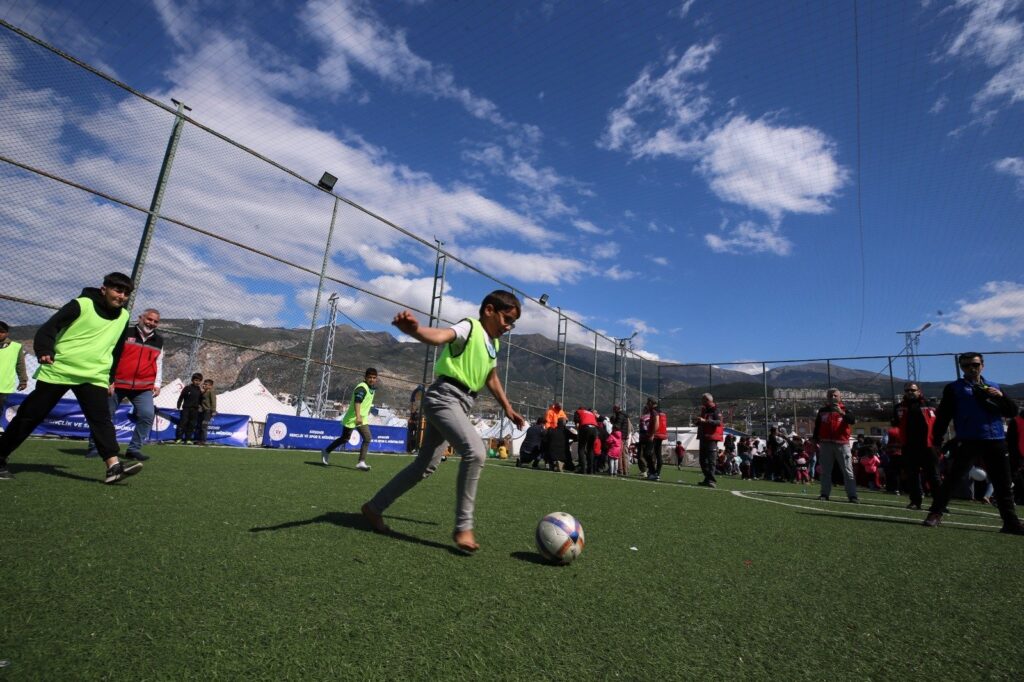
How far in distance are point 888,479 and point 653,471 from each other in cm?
704

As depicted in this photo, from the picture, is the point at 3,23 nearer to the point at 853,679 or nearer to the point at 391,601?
the point at 391,601

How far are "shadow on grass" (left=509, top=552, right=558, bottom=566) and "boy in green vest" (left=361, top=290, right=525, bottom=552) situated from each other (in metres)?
0.26

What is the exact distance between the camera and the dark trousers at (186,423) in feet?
43.4

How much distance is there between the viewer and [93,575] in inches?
88.3

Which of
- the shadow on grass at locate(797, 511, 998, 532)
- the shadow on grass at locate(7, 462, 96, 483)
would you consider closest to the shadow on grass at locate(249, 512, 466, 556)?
the shadow on grass at locate(7, 462, 96, 483)

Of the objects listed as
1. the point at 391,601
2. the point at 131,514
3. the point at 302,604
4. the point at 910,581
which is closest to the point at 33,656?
the point at 302,604

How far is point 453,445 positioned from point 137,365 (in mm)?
5863

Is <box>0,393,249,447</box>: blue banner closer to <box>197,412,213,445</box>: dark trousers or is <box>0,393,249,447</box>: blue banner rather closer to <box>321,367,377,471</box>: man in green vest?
<box>197,412,213,445</box>: dark trousers

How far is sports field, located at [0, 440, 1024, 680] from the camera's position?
167 cm

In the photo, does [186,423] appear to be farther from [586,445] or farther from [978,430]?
[978,430]

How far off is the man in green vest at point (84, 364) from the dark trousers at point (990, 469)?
8644 millimetres

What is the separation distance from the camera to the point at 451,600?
2.28 m

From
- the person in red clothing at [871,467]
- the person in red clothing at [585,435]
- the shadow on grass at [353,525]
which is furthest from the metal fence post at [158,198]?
the person in red clothing at [871,467]

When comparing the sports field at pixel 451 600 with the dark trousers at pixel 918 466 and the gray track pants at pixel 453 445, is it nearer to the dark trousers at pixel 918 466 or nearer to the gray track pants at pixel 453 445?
the gray track pants at pixel 453 445
